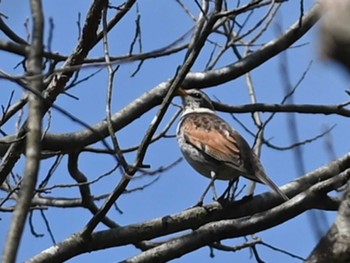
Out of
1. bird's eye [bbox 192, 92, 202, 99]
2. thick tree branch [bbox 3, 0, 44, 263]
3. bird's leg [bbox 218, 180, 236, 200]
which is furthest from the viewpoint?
bird's eye [bbox 192, 92, 202, 99]

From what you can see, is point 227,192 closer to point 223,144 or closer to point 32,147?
point 223,144

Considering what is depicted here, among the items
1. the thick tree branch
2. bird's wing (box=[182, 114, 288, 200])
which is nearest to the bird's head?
bird's wing (box=[182, 114, 288, 200])

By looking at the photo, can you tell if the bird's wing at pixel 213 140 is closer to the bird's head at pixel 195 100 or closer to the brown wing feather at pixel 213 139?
the brown wing feather at pixel 213 139

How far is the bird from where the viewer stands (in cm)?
714

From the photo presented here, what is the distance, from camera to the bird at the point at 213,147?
7145mm

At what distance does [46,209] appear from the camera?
6719 millimetres

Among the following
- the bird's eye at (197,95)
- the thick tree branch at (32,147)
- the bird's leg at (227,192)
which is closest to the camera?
the thick tree branch at (32,147)

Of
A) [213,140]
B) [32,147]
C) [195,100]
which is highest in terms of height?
[195,100]

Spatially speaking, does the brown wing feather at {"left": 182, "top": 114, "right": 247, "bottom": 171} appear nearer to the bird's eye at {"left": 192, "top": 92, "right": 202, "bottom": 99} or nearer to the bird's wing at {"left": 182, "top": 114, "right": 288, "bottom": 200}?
the bird's wing at {"left": 182, "top": 114, "right": 288, "bottom": 200}

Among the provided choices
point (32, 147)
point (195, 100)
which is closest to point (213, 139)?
point (195, 100)

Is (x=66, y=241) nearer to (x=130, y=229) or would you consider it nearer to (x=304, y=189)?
(x=130, y=229)

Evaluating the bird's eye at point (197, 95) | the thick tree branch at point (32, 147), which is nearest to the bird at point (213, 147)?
the bird's eye at point (197, 95)

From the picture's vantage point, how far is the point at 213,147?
24.9ft

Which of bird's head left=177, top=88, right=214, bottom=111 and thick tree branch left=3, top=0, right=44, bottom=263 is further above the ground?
bird's head left=177, top=88, right=214, bottom=111
